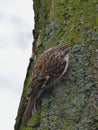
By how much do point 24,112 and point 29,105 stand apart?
0.05 metres

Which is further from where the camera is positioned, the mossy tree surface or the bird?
the bird

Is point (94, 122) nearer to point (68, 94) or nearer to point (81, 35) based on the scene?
point (68, 94)

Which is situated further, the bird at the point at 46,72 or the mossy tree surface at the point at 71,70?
the bird at the point at 46,72

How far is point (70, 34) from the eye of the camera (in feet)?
6.27

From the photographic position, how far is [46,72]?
1.83 meters

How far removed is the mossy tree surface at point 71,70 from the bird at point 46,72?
2 cm

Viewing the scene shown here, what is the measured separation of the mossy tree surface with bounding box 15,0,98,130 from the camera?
1.69 meters

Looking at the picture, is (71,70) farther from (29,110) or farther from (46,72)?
(29,110)

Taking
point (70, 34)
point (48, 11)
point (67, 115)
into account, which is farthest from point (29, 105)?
point (48, 11)

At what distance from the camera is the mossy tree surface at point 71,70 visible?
1694 millimetres

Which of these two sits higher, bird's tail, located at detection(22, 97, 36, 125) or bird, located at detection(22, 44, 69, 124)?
bird, located at detection(22, 44, 69, 124)

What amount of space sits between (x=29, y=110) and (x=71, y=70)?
0.19 metres

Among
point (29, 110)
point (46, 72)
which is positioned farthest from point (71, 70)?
point (29, 110)

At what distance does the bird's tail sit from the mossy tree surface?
0.02m
